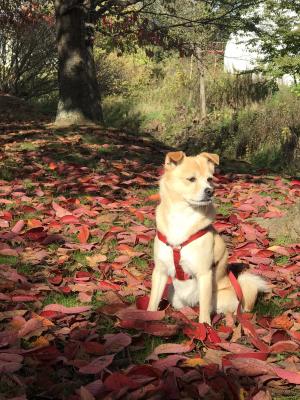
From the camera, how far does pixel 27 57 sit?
19.3 metres

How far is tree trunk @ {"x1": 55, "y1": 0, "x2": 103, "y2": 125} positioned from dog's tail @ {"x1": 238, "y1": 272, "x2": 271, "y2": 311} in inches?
339

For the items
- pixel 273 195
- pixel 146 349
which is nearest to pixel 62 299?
pixel 146 349

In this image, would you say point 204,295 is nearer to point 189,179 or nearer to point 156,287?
point 156,287

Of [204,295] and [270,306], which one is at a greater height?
[204,295]

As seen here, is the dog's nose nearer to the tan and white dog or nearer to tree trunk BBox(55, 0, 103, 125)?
the tan and white dog

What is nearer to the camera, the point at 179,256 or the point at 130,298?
the point at 179,256

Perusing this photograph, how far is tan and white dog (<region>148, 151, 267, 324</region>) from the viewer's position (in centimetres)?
375

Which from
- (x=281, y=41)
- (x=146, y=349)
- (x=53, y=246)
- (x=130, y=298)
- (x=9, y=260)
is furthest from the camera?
(x=281, y=41)

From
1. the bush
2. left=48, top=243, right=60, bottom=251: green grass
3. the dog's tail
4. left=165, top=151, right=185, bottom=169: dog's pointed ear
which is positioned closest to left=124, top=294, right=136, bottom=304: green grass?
the dog's tail

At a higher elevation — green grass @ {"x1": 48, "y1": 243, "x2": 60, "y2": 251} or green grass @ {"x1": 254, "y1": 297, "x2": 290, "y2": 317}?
green grass @ {"x1": 48, "y1": 243, "x2": 60, "y2": 251}

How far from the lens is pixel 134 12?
12344 millimetres

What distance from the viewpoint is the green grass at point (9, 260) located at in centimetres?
468

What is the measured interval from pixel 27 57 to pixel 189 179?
1707cm

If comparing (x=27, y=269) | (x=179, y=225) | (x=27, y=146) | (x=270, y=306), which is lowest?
(x=270, y=306)
